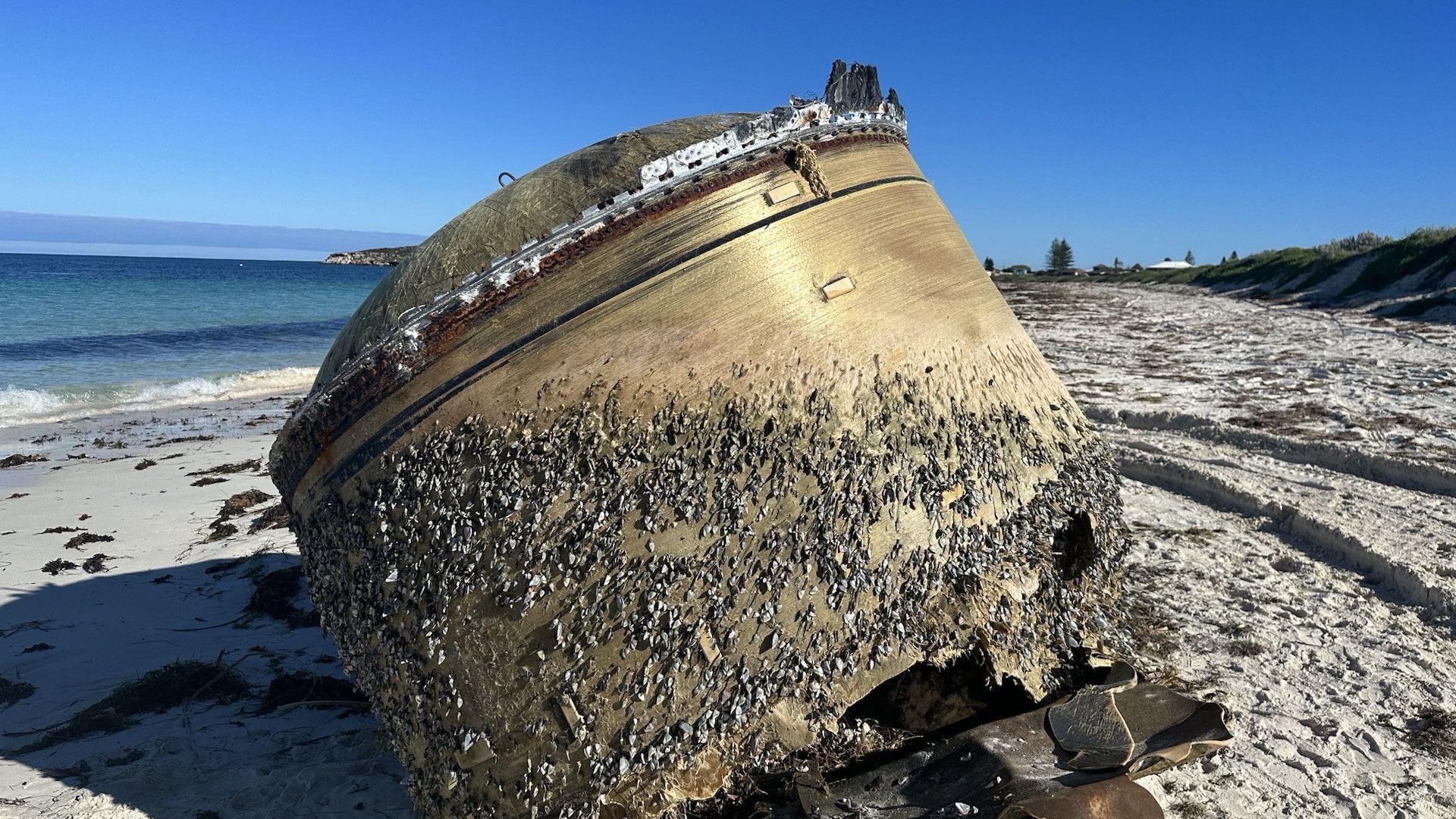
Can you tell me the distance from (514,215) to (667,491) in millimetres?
962

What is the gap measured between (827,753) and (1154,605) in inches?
107

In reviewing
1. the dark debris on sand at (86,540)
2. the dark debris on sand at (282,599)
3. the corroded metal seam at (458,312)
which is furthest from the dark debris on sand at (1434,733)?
the dark debris on sand at (86,540)

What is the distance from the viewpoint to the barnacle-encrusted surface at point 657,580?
2.31 metres

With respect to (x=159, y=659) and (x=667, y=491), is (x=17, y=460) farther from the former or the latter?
(x=667, y=491)

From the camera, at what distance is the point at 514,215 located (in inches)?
104

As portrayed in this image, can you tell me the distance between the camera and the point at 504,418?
2457mm

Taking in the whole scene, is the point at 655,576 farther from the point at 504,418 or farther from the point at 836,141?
the point at 836,141

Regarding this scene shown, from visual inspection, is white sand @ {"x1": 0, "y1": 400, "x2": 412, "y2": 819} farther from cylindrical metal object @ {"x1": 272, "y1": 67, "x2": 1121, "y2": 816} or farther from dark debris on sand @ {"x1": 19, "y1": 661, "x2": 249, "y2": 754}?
cylindrical metal object @ {"x1": 272, "y1": 67, "x2": 1121, "y2": 816}

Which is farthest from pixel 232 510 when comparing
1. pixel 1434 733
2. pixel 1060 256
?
pixel 1060 256

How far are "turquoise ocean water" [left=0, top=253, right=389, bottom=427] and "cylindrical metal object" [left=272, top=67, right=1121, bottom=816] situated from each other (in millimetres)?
14228

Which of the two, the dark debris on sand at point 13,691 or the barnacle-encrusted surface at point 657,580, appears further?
the dark debris on sand at point 13,691

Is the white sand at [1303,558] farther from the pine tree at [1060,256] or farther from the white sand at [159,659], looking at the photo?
the pine tree at [1060,256]

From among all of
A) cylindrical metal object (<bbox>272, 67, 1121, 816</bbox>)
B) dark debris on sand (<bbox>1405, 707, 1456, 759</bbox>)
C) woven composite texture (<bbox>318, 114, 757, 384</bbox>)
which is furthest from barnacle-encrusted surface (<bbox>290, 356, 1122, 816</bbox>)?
dark debris on sand (<bbox>1405, 707, 1456, 759</bbox>)

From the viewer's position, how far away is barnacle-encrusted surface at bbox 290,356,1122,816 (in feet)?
7.57
